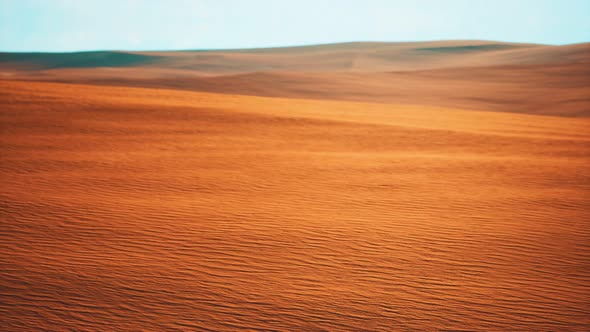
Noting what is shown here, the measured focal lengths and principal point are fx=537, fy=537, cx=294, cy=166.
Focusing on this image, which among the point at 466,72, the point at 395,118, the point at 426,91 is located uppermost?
the point at 466,72

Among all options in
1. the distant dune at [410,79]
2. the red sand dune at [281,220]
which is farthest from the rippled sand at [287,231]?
the distant dune at [410,79]

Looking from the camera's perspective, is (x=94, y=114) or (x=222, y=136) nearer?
(x=222, y=136)

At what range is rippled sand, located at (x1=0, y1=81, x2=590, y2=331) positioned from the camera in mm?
5430

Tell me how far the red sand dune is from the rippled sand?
33 mm

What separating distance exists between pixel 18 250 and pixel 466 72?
53.3m

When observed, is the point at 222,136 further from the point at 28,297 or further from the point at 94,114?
the point at 28,297

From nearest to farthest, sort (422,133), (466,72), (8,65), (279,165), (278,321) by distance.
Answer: (278,321) < (279,165) < (422,133) < (466,72) < (8,65)

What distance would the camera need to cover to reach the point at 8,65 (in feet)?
288

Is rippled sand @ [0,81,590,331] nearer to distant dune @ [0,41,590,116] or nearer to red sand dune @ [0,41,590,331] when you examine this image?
red sand dune @ [0,41,590,331]

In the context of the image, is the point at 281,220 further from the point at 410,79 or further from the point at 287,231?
the point at 410,79

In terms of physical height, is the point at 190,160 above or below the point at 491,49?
below

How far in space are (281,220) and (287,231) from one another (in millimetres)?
566

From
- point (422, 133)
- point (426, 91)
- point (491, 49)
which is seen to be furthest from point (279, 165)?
point (491, 49)

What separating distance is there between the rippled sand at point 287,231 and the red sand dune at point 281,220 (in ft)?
0.11
